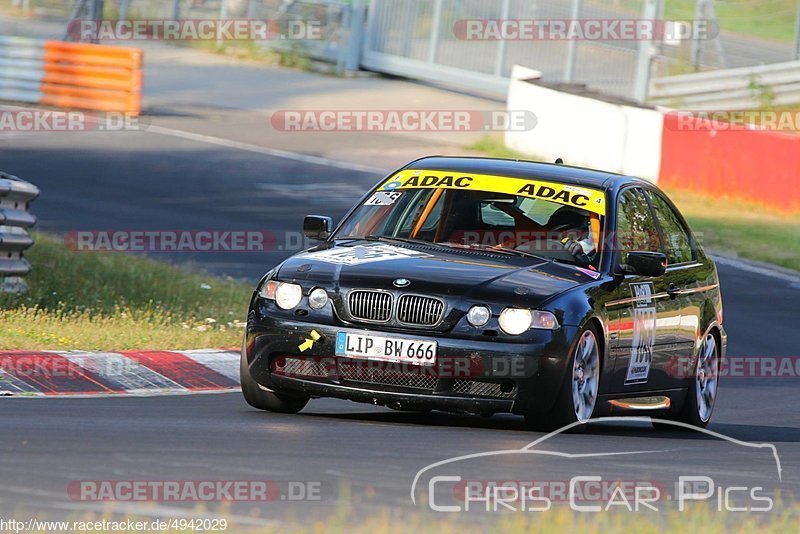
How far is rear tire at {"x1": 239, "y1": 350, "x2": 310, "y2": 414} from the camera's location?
28.8ft

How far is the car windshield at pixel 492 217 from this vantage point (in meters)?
9.37

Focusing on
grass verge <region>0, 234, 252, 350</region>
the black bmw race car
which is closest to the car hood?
the black bmw race car

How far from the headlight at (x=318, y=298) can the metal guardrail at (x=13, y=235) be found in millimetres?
4750

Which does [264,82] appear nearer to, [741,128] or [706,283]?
[741,128]

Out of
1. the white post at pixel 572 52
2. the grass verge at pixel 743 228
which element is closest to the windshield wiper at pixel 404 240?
the grass verge at pixel 743 228

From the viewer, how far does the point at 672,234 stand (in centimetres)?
1046

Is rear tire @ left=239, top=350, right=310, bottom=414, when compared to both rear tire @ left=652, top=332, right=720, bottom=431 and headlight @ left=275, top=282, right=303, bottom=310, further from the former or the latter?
rear tire @ left=652, top=332, right=720, bottom=431

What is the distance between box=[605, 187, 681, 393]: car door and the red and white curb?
2519 millimetres

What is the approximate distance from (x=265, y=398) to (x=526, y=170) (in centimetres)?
215

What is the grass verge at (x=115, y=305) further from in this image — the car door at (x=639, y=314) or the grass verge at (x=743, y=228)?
the grass verge at (x=743, y=228)

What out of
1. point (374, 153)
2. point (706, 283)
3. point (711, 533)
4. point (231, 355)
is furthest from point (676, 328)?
point (374, 153)

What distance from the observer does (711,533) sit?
5.66m

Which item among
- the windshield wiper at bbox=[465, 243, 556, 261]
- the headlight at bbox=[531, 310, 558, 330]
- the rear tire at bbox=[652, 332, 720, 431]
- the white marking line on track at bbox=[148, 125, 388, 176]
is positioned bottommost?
the white marking line on track at bbox=[148, 125, 388, 176]

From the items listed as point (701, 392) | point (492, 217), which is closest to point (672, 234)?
point (701, 392)
